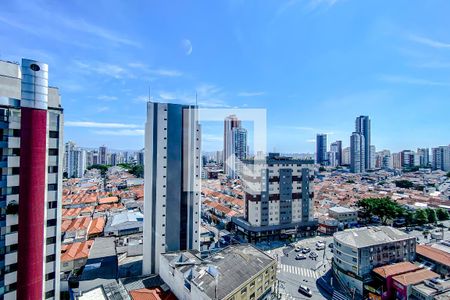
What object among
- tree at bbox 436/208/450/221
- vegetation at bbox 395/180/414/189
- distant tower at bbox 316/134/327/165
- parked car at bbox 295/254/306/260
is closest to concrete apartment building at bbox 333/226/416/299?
parked car at bbox 295/254/306/260

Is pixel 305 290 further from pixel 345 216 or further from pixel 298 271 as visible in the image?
pixel 345 216

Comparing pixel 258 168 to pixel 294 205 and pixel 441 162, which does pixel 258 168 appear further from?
pixel 441 162

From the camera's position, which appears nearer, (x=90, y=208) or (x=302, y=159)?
(x=302, y=159)

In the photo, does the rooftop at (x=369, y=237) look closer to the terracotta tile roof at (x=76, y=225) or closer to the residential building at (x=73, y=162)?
the terracotta tile roof at (x=76, y=225)

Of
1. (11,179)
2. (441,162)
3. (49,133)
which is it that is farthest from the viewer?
(441,162)

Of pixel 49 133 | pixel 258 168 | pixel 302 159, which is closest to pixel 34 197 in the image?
pixel 49 133

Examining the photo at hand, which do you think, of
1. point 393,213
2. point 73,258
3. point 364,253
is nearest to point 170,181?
point 73,258
